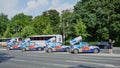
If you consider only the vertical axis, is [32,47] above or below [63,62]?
above

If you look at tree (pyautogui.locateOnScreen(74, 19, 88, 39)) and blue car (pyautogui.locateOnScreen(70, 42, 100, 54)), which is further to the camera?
tree (pyautogui.locateOnScreen(74, 19, 88, 39))

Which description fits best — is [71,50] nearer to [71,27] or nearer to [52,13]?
[71,27]

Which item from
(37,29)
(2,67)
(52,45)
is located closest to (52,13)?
(37,29)

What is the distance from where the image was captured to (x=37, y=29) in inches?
3442

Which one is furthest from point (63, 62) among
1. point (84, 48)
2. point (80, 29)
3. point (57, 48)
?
point (80, 29)

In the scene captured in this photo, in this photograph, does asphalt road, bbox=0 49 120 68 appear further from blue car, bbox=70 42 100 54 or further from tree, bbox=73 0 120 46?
tree, bbox=73 0 120 46

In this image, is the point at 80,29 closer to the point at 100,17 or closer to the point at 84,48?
the point at 100,17

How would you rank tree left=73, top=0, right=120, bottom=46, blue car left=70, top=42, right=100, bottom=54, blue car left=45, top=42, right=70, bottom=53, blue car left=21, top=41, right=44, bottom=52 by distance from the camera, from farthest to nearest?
tree left=73, top=0, right=120, bottom=46 → blue car left=21, top=41, right=44, bottom=52 → blue car left=45, top=42, right=70, bottom=53 → blue car left=70, top=42, right=100, bottom=54

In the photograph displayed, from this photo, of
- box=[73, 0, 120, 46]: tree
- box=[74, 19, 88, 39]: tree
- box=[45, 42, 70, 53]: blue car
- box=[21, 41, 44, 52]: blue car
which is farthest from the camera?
box=[74, 19, 88, 39]: tree

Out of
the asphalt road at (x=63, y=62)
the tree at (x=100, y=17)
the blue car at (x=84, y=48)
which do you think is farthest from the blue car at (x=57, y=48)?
the tree at (x=100, y=17)

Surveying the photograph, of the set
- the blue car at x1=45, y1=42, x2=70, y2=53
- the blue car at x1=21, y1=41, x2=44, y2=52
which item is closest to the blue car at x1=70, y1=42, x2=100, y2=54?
the blue car at x1=45, y1=42, x2=70, y2=53

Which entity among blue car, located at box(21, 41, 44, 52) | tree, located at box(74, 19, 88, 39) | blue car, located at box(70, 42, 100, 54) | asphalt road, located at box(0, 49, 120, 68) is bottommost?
asphalt road, located at box(0, 49, 120, 68)

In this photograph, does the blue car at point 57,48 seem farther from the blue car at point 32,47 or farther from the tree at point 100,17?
the tree at point 100,17

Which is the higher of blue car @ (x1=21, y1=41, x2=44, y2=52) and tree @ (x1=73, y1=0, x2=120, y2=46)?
tree @ (x1=73, y1=0, x2=120, y2=46)
